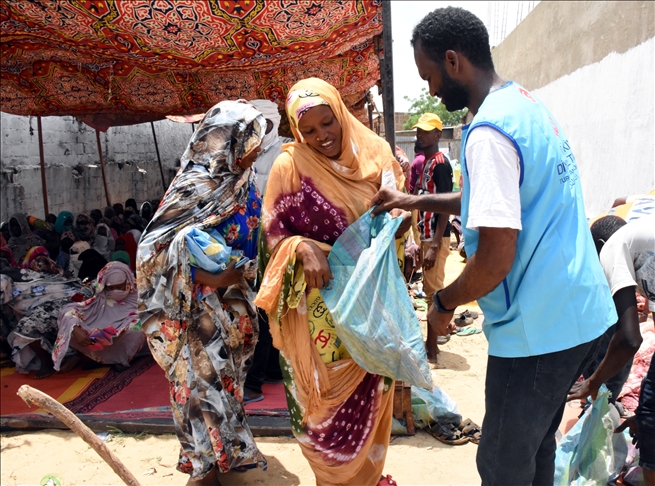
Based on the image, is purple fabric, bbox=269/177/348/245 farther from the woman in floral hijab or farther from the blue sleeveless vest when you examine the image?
the blue sleeveless vest

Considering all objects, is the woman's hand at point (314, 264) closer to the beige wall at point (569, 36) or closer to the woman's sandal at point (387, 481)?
the woman's sandal at point (387, 481)

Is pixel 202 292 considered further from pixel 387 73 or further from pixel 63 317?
pixel 63 317

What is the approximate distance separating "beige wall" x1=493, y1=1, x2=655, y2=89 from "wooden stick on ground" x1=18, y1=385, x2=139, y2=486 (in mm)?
7636

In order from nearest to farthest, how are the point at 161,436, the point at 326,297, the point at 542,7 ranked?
the point at 326,297 < the point at 161,436 < the point at 542,7

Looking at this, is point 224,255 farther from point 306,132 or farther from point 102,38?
point 102,38

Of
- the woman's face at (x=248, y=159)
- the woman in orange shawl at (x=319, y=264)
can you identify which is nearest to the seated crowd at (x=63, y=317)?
the woman's face at (x=248, y=159)

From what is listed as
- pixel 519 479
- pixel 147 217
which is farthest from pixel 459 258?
pixel 519 479

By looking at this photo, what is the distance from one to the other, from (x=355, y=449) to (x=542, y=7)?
12.7 metres

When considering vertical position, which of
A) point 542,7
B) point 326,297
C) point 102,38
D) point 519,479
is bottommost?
point 519,479

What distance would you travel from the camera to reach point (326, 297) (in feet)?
7.93

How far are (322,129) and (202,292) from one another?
3.70ft

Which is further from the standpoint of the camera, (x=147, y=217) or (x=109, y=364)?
(x=147, y=217)

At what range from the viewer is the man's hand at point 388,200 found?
236 centimetres

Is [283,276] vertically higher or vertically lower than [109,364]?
higher
